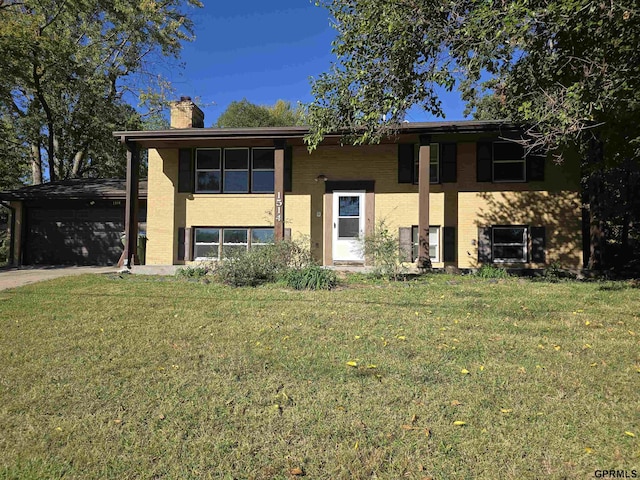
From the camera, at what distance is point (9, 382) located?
3965mm

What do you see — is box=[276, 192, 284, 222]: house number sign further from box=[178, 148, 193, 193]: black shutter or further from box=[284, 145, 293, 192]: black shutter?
box=[178, 148, 193, 193]: black shutter

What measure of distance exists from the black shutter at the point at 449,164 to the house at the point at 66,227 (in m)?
10.8

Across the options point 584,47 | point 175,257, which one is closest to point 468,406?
point 584,47

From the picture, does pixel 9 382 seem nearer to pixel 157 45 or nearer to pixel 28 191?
pixel 28 191

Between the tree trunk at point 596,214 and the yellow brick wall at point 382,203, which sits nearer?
the tree trunk at point 596,214

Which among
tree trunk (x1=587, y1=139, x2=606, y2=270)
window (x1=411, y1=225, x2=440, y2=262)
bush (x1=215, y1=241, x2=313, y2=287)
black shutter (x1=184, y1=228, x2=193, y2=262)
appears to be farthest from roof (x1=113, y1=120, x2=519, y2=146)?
bush (x1=215, y1=241, x2=313, y2=287)

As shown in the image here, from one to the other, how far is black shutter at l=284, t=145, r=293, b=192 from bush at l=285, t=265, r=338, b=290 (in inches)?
208

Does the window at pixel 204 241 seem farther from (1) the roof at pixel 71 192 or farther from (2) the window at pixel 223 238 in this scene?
(1) the roof at pixel 71 192

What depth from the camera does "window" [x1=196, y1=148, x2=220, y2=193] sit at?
1470 cm

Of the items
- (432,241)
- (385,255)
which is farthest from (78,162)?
(385,255)

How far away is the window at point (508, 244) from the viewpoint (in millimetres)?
13477

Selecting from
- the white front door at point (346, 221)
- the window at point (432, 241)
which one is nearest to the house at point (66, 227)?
the white front door at point (346, 221)

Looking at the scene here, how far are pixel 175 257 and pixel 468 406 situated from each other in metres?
12.7

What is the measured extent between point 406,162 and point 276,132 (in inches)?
164
